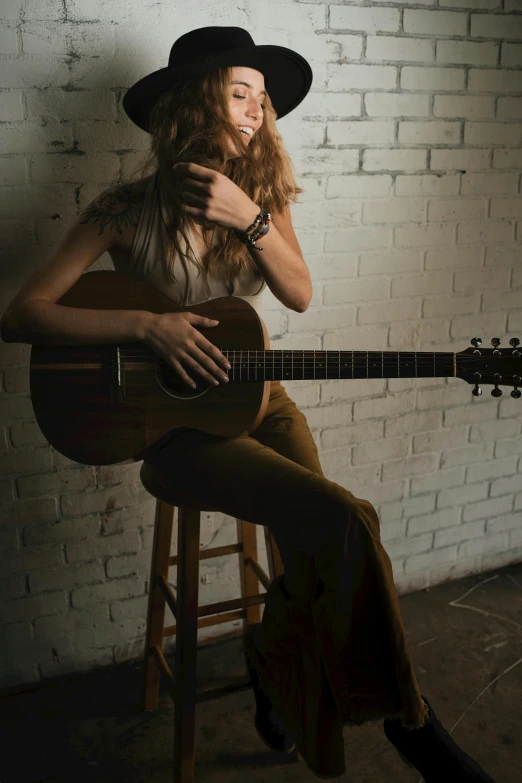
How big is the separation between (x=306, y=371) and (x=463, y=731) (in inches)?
48.1

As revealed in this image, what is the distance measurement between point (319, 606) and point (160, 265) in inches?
36.6

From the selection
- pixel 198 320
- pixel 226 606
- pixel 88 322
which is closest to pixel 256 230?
pixel 198 320

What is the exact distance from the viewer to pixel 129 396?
1.70 m

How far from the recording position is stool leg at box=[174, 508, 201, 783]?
70.8 inches

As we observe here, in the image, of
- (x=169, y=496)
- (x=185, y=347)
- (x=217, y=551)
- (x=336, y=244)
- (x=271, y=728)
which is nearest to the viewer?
(x=185, y=347)

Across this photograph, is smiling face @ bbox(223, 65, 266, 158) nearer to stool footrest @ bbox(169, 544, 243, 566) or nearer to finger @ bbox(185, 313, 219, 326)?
finger @ bbox(185, 313, 219, 326)

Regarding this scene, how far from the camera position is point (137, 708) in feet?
7.23

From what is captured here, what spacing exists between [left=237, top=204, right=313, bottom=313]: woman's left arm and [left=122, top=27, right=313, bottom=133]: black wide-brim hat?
1.24 feet

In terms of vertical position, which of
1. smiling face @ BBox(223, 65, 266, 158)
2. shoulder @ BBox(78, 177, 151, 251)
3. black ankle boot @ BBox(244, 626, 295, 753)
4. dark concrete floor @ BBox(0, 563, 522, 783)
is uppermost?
smiling face @ BBox(223, 65, 266, 158)

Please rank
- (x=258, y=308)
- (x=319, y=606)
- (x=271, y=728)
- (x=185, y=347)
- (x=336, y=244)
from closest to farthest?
(x=319, y=606) → (x=185, y=347) → (x=271, y=728) → (x=258, y=308) → (x=336, y=244)

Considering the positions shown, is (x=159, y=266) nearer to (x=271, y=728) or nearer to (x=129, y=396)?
(x=129, y=396)

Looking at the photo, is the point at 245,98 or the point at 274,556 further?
the point at 274,556

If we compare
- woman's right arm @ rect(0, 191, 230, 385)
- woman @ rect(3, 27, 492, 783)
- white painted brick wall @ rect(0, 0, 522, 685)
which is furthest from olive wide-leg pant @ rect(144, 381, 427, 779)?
white painted brick wall @ rect(0, 0, 522, 685)

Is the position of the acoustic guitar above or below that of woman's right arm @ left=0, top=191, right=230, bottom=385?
below
